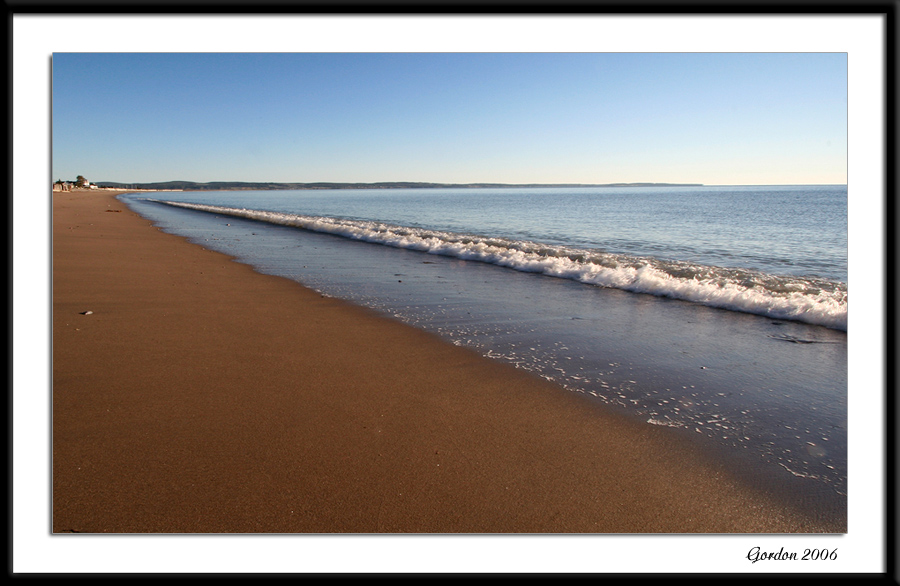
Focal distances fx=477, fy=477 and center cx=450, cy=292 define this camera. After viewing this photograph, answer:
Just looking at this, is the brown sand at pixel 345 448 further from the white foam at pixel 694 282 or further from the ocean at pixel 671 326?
the white foam at pixel 694 282

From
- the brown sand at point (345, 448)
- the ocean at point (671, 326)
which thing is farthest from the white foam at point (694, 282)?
the brown sand at point (345, 448)

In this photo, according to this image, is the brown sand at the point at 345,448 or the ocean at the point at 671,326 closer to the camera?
the brown sand at the point at 345,448

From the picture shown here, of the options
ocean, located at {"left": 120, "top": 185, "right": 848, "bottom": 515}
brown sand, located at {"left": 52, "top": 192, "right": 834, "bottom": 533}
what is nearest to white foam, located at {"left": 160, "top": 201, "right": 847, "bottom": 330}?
ocean, located at {"left": 120, "top": 185, "right": 848, "bottom": 515}

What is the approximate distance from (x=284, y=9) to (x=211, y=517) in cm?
262

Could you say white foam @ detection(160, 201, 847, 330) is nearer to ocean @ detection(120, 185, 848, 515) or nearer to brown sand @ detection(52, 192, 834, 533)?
ocean @ detection(120, 185, 848, 515)

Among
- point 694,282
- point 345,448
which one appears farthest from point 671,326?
point 345,448

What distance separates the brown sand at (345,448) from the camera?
2.33 m

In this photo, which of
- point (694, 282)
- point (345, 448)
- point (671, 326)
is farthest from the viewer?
point (694, 282)

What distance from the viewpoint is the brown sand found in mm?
2334

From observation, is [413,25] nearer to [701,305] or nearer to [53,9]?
[53,9]

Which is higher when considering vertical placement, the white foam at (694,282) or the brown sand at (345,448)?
the white foam at (694,282)

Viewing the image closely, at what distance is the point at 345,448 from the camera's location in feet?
9.54

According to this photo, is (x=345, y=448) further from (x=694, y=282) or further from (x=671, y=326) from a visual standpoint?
(x=694, y=282)

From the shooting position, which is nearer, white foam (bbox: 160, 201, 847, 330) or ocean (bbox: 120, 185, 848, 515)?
ocean (bbox: 120, 185, 848, 515)
